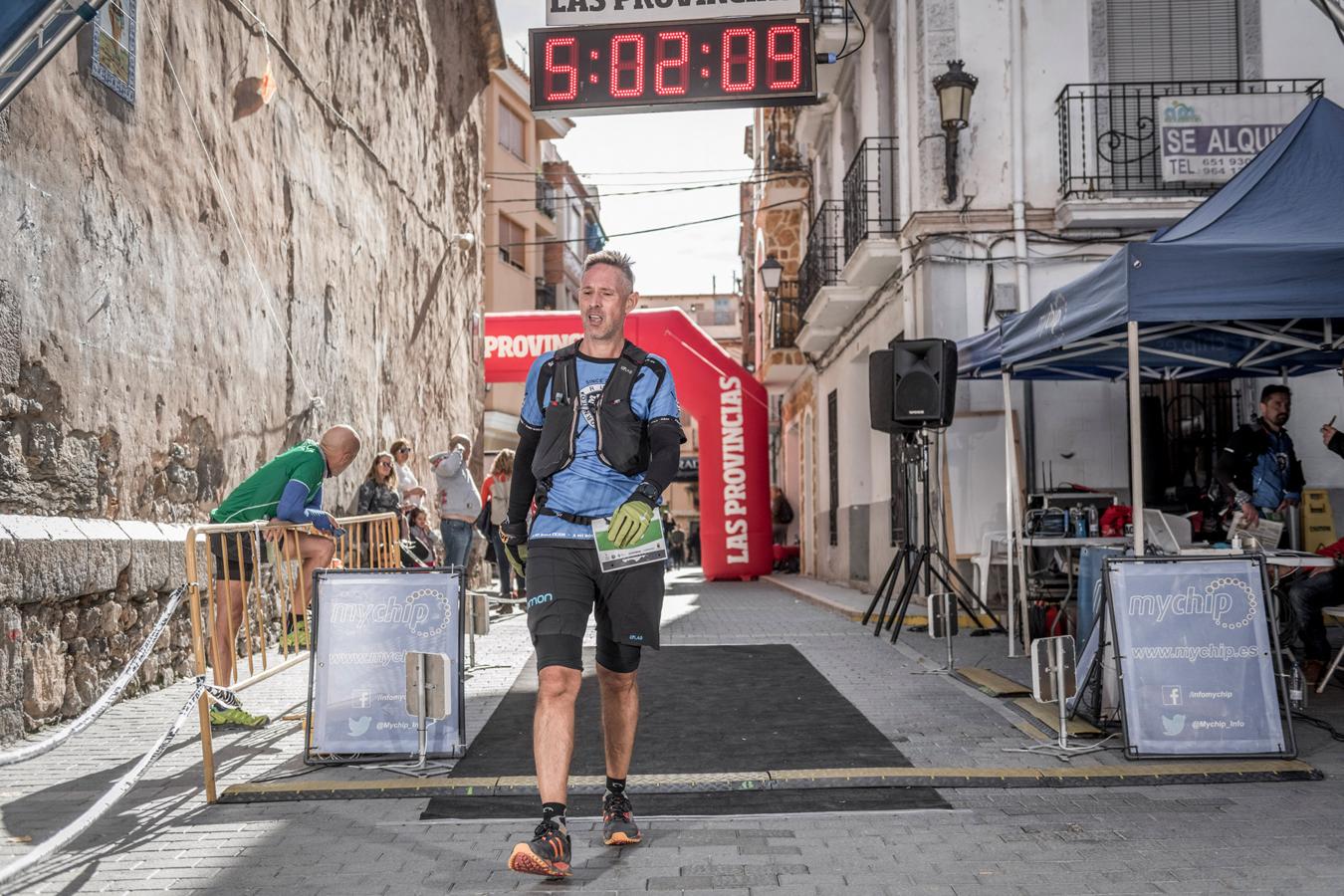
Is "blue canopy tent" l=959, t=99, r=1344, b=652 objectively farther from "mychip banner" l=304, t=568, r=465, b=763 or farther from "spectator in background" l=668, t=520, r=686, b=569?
"spectator in background" l=668, t=520, r=686, b=569

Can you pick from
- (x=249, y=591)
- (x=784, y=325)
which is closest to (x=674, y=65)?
(x=249, y=591)

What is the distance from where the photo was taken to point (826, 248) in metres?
17.9

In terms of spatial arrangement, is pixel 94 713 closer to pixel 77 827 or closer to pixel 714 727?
pixel 77 827

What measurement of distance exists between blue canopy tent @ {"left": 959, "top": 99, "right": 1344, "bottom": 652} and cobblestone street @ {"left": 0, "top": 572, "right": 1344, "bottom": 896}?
6.24 ft

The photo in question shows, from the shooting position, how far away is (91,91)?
290 inches

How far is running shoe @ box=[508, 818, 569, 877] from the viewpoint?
3.82 metres

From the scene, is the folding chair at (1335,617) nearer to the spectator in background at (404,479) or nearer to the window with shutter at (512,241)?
the spectator in background at (404,479)

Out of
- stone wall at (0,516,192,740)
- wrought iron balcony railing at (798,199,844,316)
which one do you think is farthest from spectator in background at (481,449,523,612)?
stone wall at (0,516,192,740)

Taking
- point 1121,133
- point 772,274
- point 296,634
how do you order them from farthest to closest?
point 772,274
point 1121,133
point 296,634

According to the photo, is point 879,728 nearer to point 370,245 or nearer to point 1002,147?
point 1002,147

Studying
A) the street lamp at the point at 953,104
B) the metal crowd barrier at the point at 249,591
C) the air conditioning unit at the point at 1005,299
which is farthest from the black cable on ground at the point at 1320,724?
the street lamp at the point at 953,104

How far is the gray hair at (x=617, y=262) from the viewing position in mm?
4445

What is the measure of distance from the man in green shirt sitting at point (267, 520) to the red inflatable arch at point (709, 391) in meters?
12.8

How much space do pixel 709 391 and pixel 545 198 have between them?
24607mm
